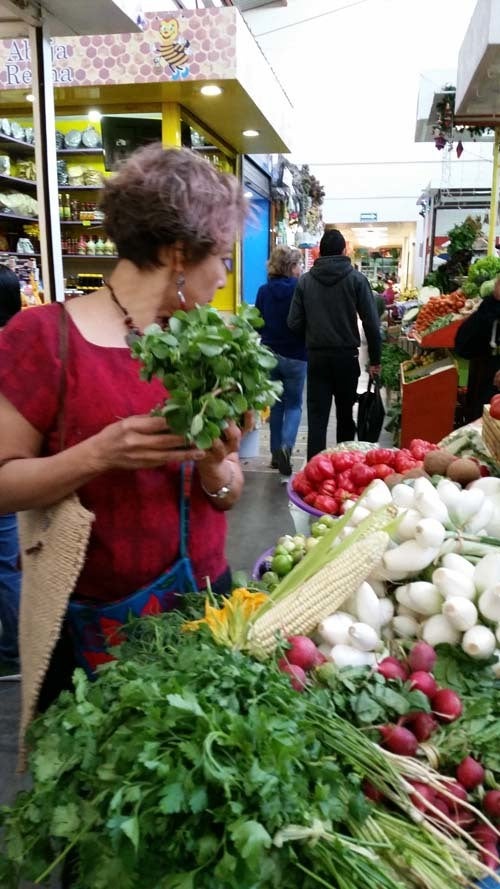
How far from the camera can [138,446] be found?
1295 millimetres

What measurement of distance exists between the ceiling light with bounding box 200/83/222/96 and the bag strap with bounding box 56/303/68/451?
200 inches

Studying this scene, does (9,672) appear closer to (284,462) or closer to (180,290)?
(180,290)

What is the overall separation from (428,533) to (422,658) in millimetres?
297

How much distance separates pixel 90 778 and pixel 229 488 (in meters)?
0.71

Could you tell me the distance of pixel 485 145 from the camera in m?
18.5

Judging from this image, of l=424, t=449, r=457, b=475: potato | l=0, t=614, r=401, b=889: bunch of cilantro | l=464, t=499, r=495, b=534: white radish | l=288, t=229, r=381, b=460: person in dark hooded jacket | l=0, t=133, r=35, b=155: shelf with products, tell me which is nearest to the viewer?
l=0, t=614, r=401, b=889: bunch of cilantro

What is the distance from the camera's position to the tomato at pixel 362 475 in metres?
2.92

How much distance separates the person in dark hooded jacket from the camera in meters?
5.35

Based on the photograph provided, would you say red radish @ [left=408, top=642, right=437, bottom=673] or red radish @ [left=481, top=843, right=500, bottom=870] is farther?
red radish @ [left=408, top=642, right=437, bottom=673]

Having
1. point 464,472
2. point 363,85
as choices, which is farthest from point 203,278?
point 363,85

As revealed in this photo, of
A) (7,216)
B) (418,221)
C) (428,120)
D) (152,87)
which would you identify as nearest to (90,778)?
(152,87)

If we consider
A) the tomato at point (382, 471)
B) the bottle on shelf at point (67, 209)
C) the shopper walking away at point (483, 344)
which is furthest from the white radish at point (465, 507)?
the bottle on shelf at point (67, 209)

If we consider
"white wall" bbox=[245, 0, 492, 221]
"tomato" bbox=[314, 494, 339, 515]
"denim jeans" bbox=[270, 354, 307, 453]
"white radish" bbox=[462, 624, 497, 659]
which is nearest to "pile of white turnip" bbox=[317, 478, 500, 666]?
"white radish" bbox=[462, 624, 497, 659]

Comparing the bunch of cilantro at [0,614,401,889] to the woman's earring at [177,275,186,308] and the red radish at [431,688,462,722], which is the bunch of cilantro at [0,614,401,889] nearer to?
the red radish at [431,688,462,722]
